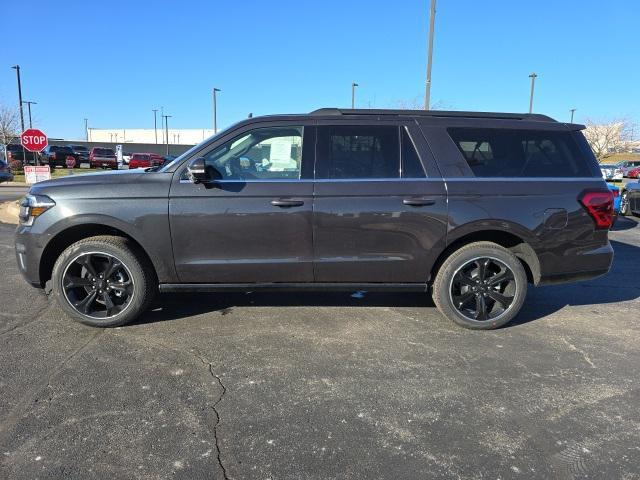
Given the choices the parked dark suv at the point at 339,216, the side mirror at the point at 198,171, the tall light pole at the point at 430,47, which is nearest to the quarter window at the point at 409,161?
the parked dark suv at the point at 339,216

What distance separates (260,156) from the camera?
430cm

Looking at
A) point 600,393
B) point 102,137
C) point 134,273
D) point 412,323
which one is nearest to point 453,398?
point 600,393

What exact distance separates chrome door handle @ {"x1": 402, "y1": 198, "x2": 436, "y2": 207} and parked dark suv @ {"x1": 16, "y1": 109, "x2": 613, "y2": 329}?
0.02 meters

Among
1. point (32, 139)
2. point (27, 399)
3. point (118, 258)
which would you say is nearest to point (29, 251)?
point (118, 258)

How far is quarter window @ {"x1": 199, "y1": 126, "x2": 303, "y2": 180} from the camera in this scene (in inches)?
167

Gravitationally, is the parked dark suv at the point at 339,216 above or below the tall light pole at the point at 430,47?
below

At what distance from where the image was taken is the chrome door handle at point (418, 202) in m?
4.19

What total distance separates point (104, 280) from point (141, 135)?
109084 millimetres

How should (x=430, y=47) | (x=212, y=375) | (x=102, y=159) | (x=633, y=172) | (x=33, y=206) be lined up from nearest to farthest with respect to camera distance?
1. (x=212, y=375)
2. (x=33, y=206)
3. (x=430, y=47)
4. (x=102, y=159)
5. (x=633, y=172)

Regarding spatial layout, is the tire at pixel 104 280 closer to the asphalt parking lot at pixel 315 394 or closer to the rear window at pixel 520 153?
the asphalt parking lot at pixel 315 394

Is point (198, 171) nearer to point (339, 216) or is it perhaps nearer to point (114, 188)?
point (114, 188)

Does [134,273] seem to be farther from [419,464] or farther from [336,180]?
[419,464]

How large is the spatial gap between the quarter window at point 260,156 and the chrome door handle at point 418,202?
982 mm

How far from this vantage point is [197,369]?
3.60 metres
